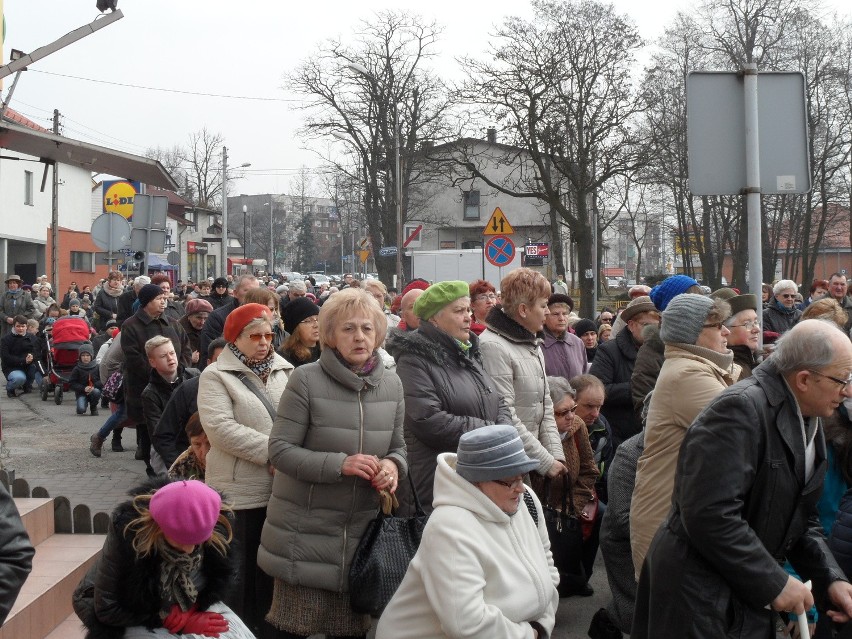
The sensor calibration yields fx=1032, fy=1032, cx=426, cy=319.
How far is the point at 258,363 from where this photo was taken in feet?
18.7

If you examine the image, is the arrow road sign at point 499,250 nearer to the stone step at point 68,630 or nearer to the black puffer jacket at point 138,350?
the black puffer jacket at point 138,350

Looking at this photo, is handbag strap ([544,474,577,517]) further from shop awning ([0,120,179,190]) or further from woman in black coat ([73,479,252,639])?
shop awning ([0,120,179,190])

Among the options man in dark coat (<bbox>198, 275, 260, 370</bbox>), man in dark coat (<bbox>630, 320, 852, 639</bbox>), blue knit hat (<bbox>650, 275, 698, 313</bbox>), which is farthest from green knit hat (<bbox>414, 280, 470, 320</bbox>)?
man in dark coat (<bbox>198, 275, 260, 370</bbox>)

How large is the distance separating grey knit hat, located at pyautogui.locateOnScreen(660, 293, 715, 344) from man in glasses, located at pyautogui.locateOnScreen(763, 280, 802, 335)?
7774 millimetres

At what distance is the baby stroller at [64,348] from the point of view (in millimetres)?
17844

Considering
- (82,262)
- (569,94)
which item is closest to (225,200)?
(82,262)

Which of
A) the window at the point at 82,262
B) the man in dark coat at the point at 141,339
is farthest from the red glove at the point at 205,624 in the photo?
the window at the point at 82,262

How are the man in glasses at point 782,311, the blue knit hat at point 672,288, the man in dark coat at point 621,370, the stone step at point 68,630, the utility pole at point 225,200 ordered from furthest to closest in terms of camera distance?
the utility pole at point 225,200, the man in glasses at point 782,311, the man in dark coat at point 621,370, the blue knit hat at point 672,288, the stone step at point 68,630

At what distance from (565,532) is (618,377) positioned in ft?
6.54

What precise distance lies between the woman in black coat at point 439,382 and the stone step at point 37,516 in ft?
8.79

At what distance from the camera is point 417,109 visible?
5047 centimetres

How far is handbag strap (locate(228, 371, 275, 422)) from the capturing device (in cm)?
556

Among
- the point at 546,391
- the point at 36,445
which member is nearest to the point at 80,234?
the point at 36,445

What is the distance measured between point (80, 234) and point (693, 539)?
5185cm
